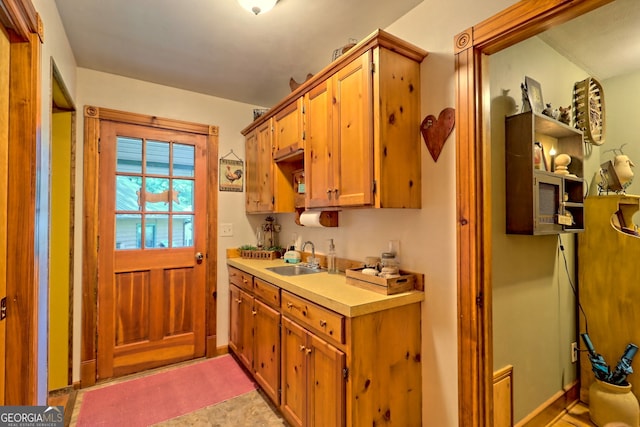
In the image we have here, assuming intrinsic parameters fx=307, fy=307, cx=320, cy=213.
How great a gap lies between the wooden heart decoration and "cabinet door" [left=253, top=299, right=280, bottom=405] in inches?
55.4

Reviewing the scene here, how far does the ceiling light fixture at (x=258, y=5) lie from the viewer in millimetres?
1598

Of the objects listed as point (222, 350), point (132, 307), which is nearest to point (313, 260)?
point (222, 350)

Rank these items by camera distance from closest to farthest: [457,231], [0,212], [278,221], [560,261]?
[0,212] < [457,231] < [560,261] < [278,221]

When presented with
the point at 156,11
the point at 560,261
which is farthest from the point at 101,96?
the point at 560,261

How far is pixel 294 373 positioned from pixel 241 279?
1.05 metres

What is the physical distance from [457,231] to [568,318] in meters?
1.49

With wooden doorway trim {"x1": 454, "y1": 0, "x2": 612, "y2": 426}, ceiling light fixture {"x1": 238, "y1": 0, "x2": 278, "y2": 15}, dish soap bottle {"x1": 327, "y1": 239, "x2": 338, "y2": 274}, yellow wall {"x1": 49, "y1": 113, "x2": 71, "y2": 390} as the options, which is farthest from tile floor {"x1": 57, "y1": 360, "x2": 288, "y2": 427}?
ceiling light fixture {"x1": 238, "y1": 0, "x2": 278, "y2": 15}

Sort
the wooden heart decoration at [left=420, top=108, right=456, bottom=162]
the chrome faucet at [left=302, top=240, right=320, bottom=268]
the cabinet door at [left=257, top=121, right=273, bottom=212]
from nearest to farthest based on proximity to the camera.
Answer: the wooden heart decoration at [left=420, top=108, right=456, bottom=162] → the chrome faucet at [left=302, top=240, right=320, bottom=268] → the cabinet door at [left=257, top=121, right=273, bottom=212]

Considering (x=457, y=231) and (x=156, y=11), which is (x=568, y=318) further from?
(x=156, y=11)

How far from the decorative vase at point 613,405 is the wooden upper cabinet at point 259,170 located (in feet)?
8.64

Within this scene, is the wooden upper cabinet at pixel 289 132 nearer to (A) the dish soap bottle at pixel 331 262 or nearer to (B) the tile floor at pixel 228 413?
(A) the dish soap bottle at pixel 331 262

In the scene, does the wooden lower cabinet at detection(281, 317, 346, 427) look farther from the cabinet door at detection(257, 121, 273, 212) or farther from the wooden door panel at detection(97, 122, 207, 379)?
the wooden door panel at detection(97, 122, 207, 379)

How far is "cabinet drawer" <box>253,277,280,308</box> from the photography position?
80.8 inches

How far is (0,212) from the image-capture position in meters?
1.19
